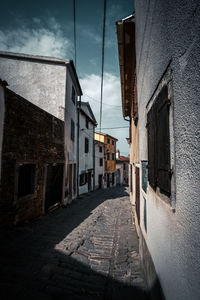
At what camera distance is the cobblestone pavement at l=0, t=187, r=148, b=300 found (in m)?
2.71

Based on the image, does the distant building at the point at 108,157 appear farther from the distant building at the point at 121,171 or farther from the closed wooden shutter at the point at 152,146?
the closed wooden shutter at the point at 152,146

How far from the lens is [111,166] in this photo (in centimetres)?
2973

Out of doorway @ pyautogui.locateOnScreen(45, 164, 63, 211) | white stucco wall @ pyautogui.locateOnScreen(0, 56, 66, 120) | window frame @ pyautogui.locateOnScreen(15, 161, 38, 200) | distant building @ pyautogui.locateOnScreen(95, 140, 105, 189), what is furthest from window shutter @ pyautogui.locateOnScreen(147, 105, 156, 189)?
distant building @ pyautogui.locateOnScreen(95, 140, 105, 189)

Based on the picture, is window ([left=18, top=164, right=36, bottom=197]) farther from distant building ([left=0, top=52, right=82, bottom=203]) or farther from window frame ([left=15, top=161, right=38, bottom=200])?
distant building ([left=0, top=52, right=82, bottom=203])

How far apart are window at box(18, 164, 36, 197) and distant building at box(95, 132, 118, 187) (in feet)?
64.4

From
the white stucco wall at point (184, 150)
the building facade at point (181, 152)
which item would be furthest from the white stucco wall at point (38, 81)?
the white stucco wall at point (184, 150)

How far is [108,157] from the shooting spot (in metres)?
28.4

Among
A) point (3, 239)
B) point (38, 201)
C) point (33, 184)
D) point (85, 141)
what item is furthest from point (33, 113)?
point (85, 141)

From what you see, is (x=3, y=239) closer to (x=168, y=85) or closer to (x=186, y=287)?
(x=186, y=287)

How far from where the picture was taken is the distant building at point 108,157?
27125 millimetres

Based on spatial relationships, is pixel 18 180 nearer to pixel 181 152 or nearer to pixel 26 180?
pixel 26 180

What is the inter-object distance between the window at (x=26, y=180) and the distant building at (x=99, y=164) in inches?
648

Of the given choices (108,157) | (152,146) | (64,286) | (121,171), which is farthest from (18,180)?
(121,171)

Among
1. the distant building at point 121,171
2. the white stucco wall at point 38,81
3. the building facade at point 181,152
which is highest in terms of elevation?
the white stucco wall at point 38,81
